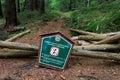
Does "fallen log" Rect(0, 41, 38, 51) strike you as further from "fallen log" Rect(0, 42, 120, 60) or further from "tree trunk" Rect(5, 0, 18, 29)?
"tree trunk" Rect(5, 0, 18, 29)

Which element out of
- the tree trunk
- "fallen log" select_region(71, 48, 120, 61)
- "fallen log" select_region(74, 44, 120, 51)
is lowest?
the tree trunk

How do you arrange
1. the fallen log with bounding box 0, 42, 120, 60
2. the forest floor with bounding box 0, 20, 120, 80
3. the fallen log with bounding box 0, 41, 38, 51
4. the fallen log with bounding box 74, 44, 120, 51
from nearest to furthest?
the forest floor with bounding box 0, 20, 120, 80
the fallen log with bounding box 0, 42, 120, 60
the fallen log with bounding box 0, 41, 38, 51
the fallen log with bounding box 74, 44, 120, 51

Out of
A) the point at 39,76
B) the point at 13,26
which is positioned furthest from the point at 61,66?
the point at 13,26

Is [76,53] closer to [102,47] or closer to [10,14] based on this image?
[102,47]

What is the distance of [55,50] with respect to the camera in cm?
577

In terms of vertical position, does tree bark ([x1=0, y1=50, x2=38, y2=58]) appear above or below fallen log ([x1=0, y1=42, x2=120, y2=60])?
below

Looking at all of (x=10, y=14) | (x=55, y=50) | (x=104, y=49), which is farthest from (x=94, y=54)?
(x=10, y=14)

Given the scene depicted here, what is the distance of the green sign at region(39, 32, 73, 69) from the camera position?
18.8 feet

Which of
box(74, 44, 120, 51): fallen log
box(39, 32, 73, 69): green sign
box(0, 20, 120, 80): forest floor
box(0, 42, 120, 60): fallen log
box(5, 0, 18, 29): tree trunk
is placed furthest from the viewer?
box(5, 0, 18, 29): tree trunk

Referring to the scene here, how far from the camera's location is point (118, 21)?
29.6ft

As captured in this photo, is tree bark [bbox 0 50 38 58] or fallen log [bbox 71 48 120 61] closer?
fallen log [bbox 71 48 120 61]

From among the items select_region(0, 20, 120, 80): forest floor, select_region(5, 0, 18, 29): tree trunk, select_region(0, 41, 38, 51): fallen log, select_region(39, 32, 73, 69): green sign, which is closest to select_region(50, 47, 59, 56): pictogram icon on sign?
select_region(39, 32, 73, 69): green sign

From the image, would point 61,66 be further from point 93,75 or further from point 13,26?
point 13,26

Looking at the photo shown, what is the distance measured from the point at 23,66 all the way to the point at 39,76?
77 centimetres
